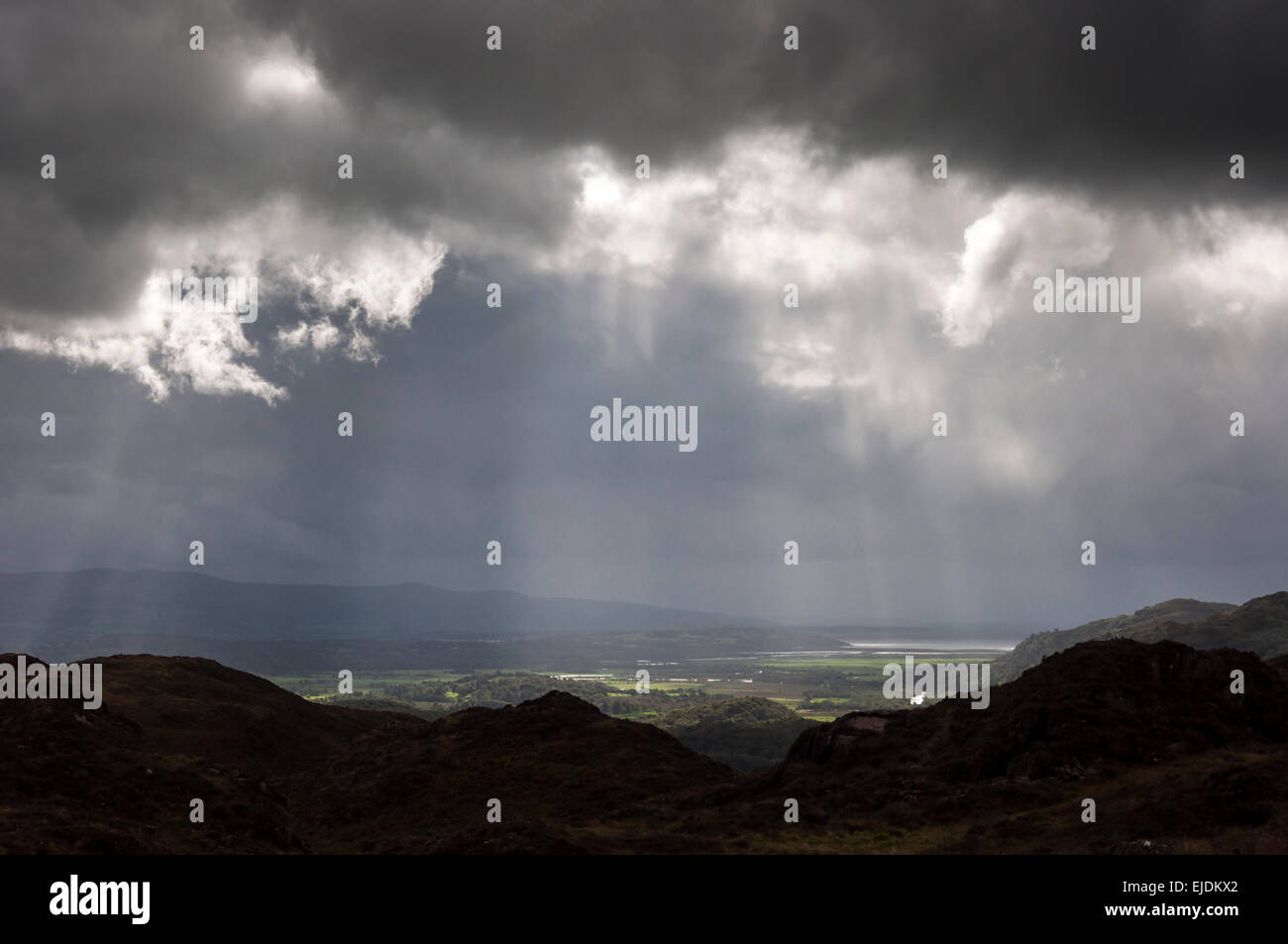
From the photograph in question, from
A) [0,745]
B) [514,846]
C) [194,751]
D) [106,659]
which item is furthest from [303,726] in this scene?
[514,846]

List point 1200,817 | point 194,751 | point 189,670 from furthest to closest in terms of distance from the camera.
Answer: point 189,670
point 194,751
point 1200,817

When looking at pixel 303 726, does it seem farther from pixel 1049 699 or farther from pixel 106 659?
pixel 1049 699

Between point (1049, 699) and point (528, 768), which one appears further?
point (528, 768)
